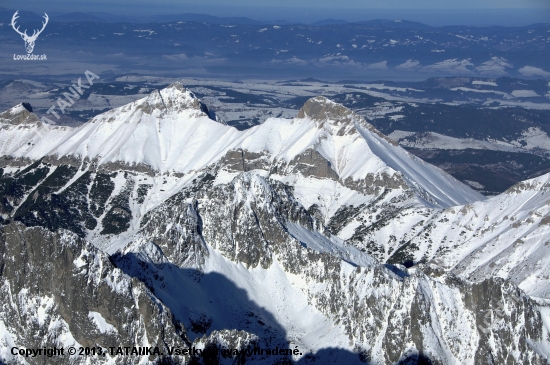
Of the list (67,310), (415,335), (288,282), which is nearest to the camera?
(67,310)

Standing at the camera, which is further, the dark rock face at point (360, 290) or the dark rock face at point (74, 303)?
the dark rock face at point (360, 290)

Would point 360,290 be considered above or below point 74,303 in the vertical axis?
below

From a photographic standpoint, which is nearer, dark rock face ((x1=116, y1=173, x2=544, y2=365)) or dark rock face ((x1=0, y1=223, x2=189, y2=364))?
dark rock face ((x1=0, y1=223, x2=189, y2=364))

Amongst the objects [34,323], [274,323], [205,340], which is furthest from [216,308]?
[34,323]

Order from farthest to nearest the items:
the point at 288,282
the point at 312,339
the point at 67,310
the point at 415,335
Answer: the point at 288,282
the point at 312,339
the point at 415,335
the point at 67,310

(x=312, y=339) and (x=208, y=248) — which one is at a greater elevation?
(x=208, y=248)

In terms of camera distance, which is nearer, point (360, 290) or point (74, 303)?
point (74, 303)

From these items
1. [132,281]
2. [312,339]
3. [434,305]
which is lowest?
[312,339]

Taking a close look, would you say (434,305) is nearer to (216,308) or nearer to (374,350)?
(374,350)
